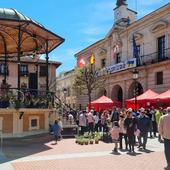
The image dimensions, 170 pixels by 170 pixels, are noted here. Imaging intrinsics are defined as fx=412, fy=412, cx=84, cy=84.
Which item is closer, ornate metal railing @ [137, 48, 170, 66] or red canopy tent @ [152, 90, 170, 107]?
red canopy tent @ [152, 90, 170, 107]

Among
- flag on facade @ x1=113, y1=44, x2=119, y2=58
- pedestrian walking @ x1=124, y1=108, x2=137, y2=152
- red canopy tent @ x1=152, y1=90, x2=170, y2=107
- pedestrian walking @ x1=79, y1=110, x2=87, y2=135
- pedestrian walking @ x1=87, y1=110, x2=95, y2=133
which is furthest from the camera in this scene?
flag on facade @ x1=113, y1=44, x2=119, y2=58

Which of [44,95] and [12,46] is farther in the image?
[12,46]

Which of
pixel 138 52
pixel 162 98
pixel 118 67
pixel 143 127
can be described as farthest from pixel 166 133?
pixel 118 67

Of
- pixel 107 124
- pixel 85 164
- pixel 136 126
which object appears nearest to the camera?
pixel 85 164

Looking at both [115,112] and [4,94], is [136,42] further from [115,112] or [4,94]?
[4,94]

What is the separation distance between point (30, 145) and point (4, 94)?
3022mm

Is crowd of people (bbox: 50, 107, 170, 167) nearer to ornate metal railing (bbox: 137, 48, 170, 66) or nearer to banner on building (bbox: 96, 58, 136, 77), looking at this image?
ornate metal railing (bbox: 137, 48, 170, 66)

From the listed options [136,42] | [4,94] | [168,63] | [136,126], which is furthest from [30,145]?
[136,42]

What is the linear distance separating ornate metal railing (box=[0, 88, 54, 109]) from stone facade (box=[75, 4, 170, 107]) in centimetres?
1773

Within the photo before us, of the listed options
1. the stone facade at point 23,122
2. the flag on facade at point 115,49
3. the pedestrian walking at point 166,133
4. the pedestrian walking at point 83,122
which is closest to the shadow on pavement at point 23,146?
the stone facade at point 23,122

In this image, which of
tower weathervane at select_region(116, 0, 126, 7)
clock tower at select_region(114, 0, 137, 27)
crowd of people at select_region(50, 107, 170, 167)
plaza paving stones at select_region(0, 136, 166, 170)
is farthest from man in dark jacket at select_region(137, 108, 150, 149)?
tower weathervane at select_region(116, 0, 126, 7)

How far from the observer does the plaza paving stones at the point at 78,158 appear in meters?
12.5

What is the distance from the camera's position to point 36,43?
2345cm

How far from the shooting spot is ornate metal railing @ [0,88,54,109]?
19.5 metres
